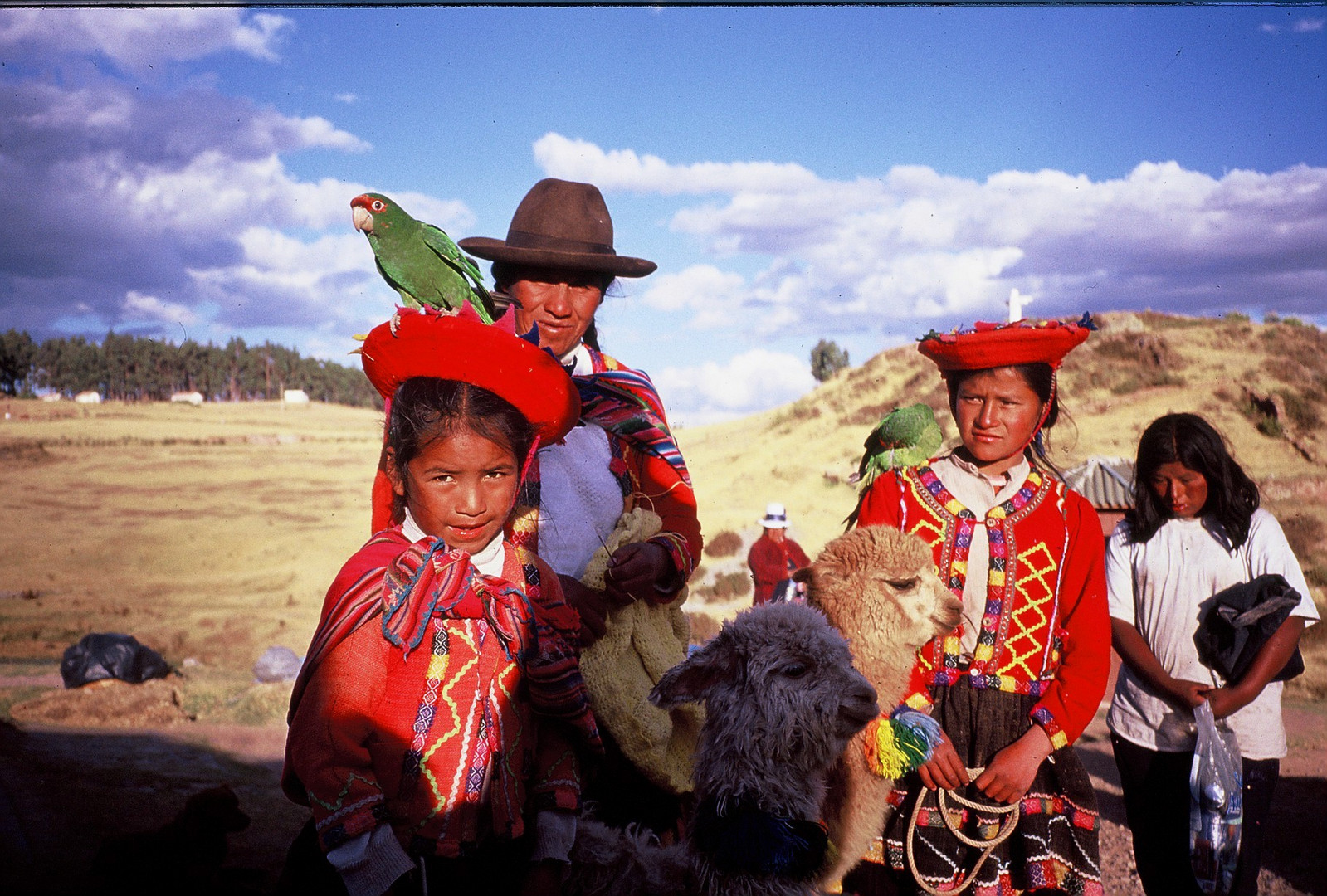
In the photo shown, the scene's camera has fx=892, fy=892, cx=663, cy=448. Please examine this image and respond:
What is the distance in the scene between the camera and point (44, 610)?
648 inches

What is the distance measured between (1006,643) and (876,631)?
0.40 meters

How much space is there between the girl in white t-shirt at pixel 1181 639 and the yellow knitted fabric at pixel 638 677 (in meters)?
2.13

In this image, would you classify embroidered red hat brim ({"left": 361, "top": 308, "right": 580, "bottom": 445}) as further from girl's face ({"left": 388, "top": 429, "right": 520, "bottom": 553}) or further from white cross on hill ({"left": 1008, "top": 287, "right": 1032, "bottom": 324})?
white cross on hill ({"left": 1008, "top": 287, "right": 1032, "bottom": 324})

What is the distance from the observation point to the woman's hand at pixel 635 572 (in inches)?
98.6

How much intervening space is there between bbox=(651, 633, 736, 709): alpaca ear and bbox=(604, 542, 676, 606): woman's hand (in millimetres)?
249

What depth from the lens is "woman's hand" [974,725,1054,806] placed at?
266cm

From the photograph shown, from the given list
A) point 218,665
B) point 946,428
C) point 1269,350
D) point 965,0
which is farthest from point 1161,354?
point 965,0

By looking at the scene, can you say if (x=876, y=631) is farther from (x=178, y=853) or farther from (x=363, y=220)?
(x=178, y=853)

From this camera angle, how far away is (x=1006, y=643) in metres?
2.81

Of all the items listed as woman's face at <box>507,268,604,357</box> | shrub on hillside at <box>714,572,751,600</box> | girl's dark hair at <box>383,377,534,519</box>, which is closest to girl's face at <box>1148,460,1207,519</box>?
woman's face at <box>507,268,604,357</box>

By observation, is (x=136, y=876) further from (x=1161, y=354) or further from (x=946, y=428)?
(x=1161, y=354)

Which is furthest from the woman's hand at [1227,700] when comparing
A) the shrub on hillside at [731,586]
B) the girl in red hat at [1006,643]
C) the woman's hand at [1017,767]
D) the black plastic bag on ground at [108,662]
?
the shrub on hillside at [731,586]

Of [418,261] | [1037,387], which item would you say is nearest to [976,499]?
[1037,387]

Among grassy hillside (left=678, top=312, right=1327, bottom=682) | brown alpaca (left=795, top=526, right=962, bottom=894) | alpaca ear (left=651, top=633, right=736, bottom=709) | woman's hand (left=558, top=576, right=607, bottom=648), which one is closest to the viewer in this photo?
alpaca ear (left=651, top=633, right=736, bottom=709)
